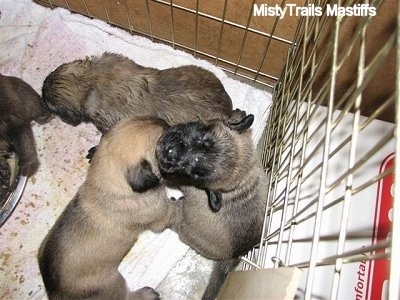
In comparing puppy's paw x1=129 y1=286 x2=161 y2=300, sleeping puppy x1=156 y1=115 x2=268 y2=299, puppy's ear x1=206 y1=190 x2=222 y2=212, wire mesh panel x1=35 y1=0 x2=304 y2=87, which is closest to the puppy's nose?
sleeping puppy x1=156 y1=115 x2=268 y2=299

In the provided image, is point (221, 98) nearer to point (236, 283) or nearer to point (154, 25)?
point (154, 25)

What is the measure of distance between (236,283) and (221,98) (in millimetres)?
1054

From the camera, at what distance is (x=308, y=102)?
1.65m

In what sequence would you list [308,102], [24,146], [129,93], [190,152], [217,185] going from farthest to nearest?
1. [24,146]
2. [129,93]
3. [217,185]
4. [190,152]
5. [308,102]

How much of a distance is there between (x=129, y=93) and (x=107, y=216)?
2.18 ft

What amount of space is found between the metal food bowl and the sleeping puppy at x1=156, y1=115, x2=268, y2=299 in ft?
2.99

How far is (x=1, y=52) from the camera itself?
2832 mm

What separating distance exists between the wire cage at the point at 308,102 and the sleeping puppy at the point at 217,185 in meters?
0.09

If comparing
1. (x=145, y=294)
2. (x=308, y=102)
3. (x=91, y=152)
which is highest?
(x=308, y=102)

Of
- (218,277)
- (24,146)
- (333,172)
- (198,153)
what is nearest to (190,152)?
(198,153)

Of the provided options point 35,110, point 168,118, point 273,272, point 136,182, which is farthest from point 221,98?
point 273,272

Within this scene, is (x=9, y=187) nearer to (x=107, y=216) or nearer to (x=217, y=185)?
(x=107, y=216)

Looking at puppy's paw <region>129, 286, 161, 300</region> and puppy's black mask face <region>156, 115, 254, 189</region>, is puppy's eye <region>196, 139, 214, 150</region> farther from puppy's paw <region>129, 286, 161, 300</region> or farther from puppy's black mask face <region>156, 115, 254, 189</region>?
puppy's paw <region>129, 286, 161, 300</region>

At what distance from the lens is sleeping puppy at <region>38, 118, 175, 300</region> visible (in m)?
1.83
